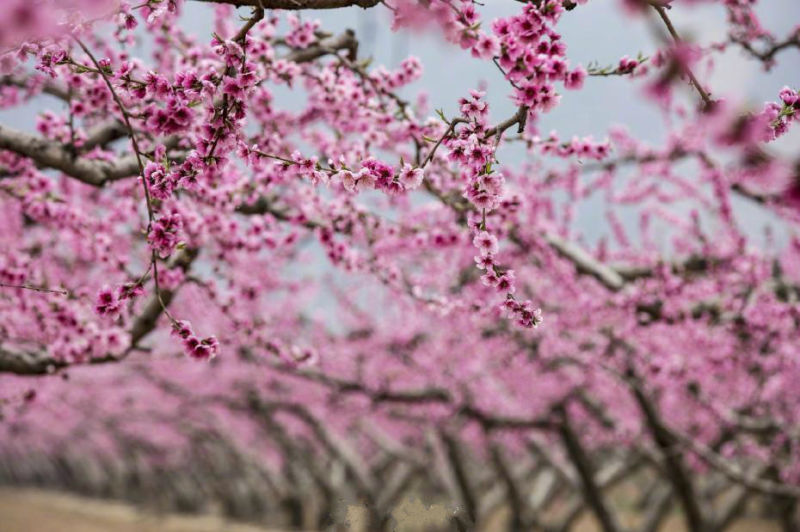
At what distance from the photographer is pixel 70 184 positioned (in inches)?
292

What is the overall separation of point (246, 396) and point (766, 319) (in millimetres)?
13428

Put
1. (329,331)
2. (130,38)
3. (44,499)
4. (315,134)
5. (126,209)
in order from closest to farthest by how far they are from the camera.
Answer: (130,38)
(126,209)
(315,134)
(329,331)
(44,499)

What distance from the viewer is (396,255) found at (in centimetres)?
1051

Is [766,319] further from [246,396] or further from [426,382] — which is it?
[246,396]

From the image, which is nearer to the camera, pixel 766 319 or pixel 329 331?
pixel 766 319

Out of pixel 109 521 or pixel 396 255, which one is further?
pixel 109 521

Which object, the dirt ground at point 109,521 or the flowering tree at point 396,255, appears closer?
the flowering tree at point 396,255

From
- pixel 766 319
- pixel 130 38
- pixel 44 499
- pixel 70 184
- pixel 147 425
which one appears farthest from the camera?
pixel 44 499

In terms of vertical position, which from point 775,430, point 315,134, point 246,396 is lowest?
point 775,430

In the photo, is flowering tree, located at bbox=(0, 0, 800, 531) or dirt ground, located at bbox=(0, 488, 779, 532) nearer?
flowering tree, located at bbox=(0, 0, 800, 531)

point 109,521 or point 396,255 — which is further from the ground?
point 396,255

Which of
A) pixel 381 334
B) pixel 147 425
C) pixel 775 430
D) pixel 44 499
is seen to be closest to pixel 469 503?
pixel 381 334

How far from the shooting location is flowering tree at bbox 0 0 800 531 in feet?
8.18

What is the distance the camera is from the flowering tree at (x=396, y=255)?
8.18 feet
